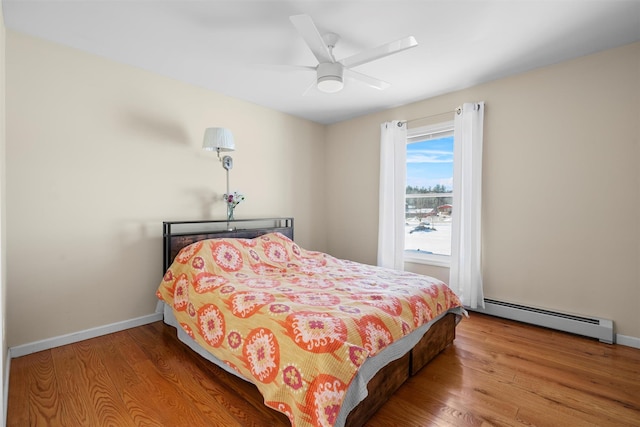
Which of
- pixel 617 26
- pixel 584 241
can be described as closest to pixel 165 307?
pixel 584 241

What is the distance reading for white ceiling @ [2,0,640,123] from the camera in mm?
2014

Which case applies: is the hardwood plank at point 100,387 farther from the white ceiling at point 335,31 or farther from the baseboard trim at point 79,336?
the white ceiling at point 335,31

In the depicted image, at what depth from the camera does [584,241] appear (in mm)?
2676

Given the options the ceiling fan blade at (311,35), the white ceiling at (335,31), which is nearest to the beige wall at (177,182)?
the white ceiling at (335,31)

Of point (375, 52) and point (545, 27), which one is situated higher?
point (545, 27)

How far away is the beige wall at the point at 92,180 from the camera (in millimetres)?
2311

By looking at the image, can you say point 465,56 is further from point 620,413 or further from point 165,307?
point 165,307

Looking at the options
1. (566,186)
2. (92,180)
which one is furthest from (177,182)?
(566,186)

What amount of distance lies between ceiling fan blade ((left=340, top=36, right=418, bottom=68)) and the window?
177cm

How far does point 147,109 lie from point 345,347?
2893 mm

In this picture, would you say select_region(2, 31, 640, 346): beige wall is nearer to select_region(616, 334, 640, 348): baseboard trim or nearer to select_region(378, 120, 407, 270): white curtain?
select_region(616, 334, 640, 348): baseboard trim

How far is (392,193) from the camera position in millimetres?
3930

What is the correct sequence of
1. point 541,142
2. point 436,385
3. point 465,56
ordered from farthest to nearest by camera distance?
1. point 541,142
2. point 465,56
3. point 436,385

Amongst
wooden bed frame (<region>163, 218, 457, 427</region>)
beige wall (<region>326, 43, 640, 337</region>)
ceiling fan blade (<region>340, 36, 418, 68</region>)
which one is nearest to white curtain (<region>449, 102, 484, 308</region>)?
beige wall (<region>326, 43, 640, 337</region>)
